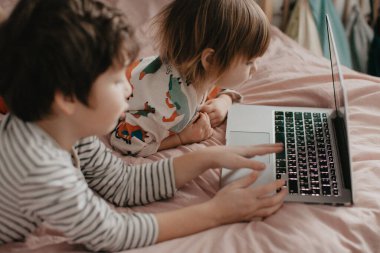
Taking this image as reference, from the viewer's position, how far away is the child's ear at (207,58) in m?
1.22

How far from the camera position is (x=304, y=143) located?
1.22 metres

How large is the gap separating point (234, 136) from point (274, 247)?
42 centimetres

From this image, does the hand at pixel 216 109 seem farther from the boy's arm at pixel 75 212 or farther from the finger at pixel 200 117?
the boy's arm at pixel 75 212

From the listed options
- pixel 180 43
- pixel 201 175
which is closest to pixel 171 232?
pixel 201 175

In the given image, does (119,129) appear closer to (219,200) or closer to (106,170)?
(106,170)

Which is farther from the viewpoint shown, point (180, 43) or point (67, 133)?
point (180, 43)

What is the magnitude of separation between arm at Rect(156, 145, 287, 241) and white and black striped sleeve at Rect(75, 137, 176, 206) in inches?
1.3

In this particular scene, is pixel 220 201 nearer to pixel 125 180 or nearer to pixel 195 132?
pixel 125 180

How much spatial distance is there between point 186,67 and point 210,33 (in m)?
0.10

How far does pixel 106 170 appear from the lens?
1060mm

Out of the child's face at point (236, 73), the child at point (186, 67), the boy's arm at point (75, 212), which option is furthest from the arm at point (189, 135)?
the boy's arm at point (75, 212)

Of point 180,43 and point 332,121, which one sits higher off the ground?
point 180,43

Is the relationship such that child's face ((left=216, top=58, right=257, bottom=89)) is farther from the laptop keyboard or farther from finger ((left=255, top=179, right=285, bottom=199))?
finger ((left=255, top=179, right=285, bottom=199))

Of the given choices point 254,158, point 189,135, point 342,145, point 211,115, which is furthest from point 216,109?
point 342,145
